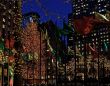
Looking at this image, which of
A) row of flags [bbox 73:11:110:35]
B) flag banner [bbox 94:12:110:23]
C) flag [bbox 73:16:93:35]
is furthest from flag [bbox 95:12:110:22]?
flag [bbox 73:16:93:35]

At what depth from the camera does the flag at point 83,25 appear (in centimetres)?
2598

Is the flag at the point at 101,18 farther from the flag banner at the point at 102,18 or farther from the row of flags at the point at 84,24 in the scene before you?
the row of flags at the point at 84,24

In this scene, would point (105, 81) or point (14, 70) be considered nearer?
point (14, 70)

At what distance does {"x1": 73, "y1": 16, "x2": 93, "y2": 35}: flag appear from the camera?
25984 mm

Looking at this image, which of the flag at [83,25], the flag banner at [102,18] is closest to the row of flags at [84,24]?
the flag at [83,25]

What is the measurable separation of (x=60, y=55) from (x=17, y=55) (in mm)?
20348

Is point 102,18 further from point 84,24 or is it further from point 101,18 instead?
point 84,24

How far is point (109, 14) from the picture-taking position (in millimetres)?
23500

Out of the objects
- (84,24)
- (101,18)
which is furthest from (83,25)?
(101,18)

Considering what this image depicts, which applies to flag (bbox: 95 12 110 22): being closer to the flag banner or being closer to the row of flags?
the flag banner

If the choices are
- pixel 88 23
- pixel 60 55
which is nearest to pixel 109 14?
pixel 88 23

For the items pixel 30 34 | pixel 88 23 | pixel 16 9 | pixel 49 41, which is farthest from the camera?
pixel 30 34

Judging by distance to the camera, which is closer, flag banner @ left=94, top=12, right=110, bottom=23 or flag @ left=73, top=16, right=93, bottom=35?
flag banner @ left=94, top=12, right=110, bottom=23

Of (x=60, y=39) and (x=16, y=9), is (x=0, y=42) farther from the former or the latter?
(x=60, y=39)
